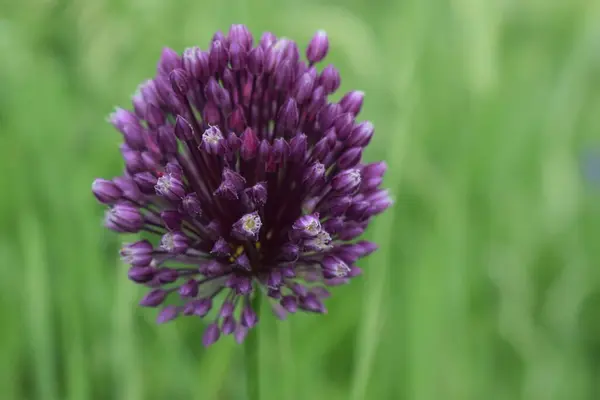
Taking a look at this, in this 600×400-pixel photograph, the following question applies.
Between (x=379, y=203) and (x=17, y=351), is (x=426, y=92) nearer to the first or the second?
(x=379, y=203)

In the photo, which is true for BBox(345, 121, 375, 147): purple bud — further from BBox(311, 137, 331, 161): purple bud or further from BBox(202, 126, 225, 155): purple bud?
BBox(202, 126, 225, 155): purple bud

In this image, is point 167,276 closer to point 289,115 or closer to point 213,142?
point 213,142

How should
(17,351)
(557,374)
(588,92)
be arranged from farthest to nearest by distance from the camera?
(588,92)
(557,374)
(17,351)

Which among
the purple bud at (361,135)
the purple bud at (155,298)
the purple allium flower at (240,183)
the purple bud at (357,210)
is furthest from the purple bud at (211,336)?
the purple bud at (361,135)

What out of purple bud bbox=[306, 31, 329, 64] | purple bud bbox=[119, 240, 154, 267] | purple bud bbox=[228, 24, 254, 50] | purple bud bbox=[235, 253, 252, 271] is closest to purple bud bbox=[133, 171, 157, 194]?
purple bud bbox=[119, 240, 154, 267]

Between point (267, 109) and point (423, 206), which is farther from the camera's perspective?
point (423, 206)

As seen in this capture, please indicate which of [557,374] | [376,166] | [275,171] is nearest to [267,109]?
[275,171]
